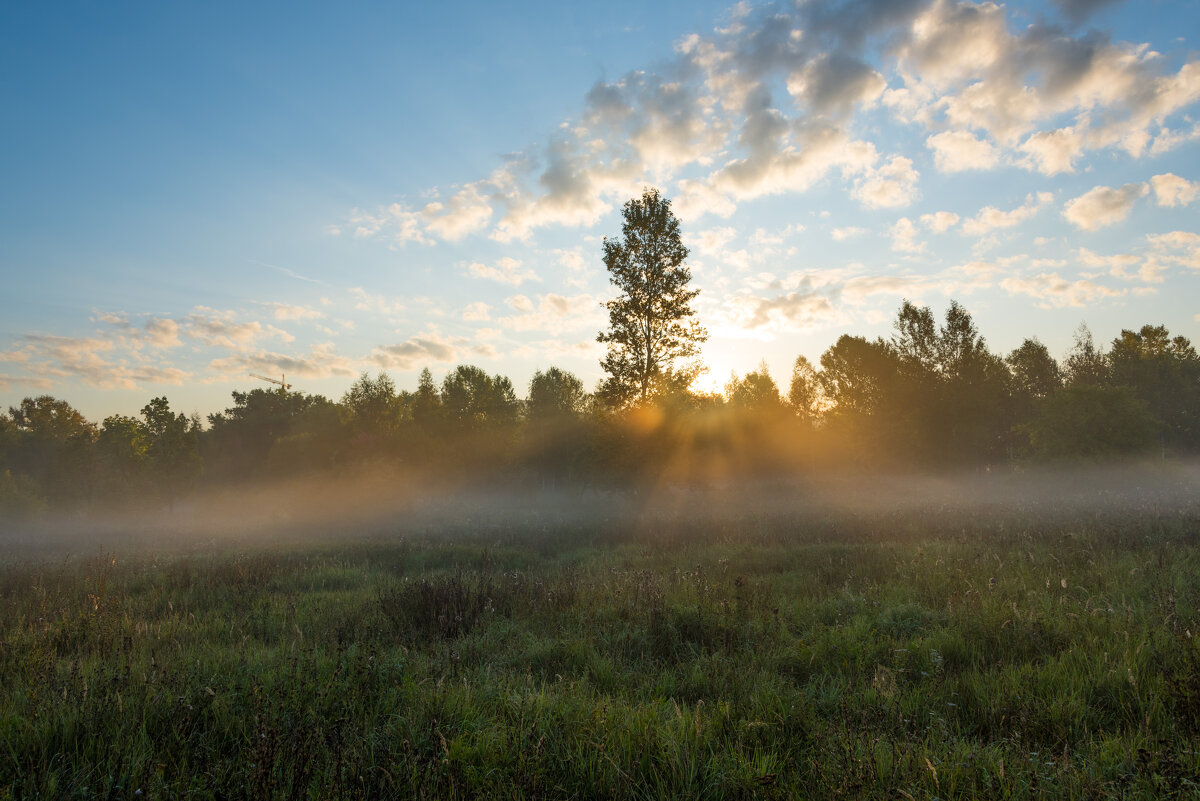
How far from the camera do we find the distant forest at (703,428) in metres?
26.9

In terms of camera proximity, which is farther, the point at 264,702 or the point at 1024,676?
the point at 1024,676

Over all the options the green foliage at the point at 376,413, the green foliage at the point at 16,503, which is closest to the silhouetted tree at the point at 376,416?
the green foliage at the point at 376,413

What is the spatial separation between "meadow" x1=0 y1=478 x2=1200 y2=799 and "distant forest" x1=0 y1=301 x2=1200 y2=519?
55.2ft

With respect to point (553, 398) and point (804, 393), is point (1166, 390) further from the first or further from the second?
point (553, 398)

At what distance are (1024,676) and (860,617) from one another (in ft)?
5.45

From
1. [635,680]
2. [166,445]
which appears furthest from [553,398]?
[635,680]

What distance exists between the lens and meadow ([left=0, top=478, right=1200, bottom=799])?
259 centimetres

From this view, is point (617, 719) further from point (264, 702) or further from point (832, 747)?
point (264, 702)

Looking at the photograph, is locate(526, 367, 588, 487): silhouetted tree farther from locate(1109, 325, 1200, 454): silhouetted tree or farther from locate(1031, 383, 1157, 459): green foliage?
locate(1109, 325, 1200, 454): silhouetted tree

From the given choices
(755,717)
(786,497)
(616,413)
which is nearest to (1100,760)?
(755,717)

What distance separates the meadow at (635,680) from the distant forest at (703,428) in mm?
16810

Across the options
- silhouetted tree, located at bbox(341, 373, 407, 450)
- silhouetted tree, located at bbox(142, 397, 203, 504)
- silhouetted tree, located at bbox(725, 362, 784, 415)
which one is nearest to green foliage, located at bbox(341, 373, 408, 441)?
silhouetted tree, located at bbox(341, 373, 407, 450)

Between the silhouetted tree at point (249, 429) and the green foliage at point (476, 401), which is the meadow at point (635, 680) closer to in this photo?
the green foliage at point (476, 401)

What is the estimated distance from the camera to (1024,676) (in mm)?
3846
